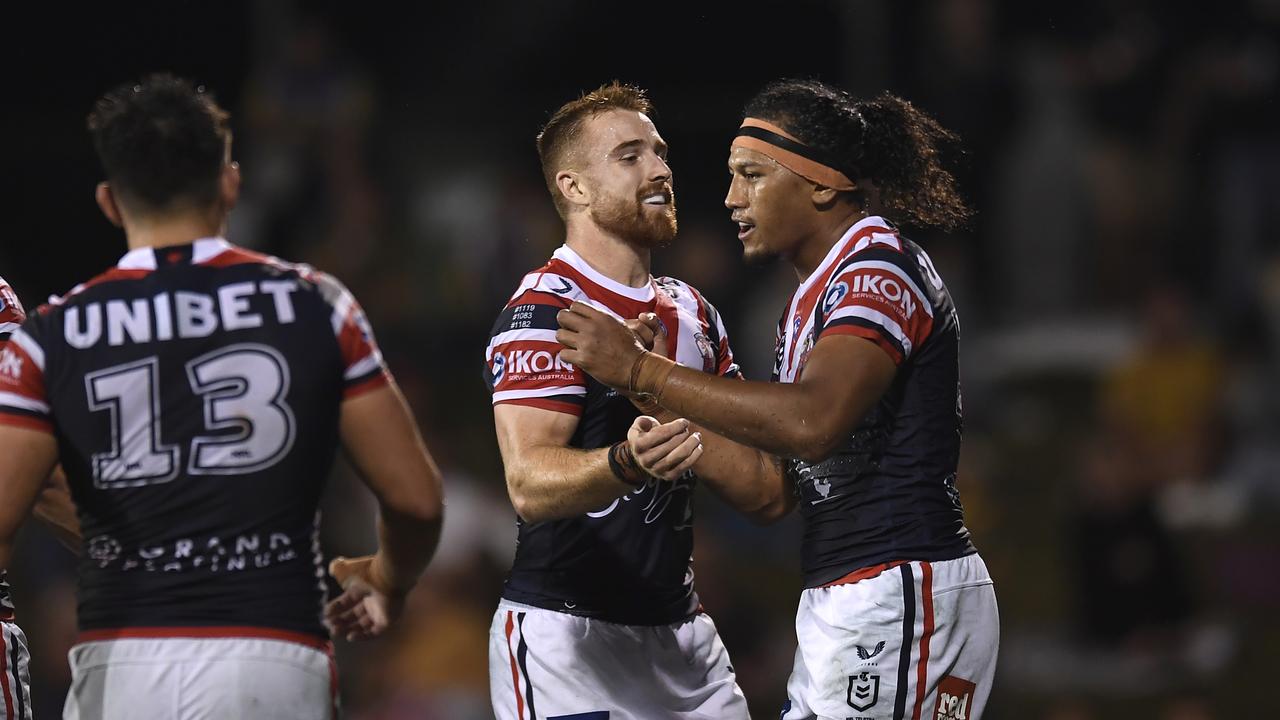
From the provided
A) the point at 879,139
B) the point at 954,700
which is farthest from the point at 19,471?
the point at 879,139

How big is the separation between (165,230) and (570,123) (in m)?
1.65

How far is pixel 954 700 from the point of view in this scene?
4.45 m

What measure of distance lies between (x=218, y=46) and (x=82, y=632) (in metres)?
9.28

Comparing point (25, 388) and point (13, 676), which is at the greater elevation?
point (25, 388)

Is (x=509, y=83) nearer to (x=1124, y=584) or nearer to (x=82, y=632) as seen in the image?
(x=1124, y=584)

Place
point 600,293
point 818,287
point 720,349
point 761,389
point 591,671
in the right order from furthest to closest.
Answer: point 720,349 → point 600,293 → point 591,671 → point 818,287 → point 761,389

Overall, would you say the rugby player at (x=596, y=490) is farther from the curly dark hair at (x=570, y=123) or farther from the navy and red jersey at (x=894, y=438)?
the navy and red jersey at (x=894, y=438)

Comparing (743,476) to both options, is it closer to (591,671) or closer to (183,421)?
(591,671)

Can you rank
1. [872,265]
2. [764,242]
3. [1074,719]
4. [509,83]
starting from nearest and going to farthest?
[872,265] < [764,242] < [1074,719] < [509,83]

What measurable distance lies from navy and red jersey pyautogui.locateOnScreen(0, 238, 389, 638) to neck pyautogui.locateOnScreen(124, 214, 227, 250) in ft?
0.13

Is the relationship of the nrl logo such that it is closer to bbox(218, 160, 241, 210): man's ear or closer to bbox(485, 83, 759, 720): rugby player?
bbox(485, 83, 759, 720): rugby player

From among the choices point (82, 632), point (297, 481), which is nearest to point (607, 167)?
point (297, 481)

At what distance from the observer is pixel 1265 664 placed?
1018cm

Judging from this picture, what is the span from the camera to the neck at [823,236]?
15.8 ft
